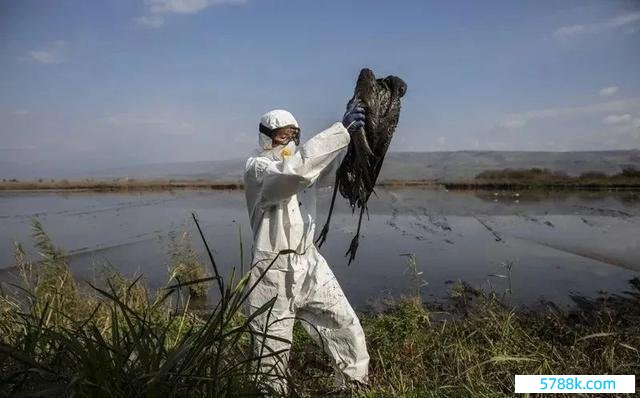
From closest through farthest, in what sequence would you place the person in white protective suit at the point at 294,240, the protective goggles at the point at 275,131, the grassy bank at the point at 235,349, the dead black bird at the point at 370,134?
the grassy bank at the point at 235,349 → the person in white protective suit at the point at 294,240 → the dead black bird at the point at 370,134 → the protective goggles at the point at 275,131

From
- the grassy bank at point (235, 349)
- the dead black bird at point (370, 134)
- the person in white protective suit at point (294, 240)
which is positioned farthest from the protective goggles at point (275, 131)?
the grassy bank at point (235, 349)

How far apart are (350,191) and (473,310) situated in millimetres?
4290

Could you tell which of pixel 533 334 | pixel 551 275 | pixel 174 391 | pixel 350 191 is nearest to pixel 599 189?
pixel 551 275

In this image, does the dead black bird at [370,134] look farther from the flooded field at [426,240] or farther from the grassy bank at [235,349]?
the grassy bank at [235,349]

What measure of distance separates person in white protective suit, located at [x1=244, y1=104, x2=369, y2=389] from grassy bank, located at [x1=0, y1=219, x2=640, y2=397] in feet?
0.78

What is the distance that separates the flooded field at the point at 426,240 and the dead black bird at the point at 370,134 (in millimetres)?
351

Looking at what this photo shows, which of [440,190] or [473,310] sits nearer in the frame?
[473,310]

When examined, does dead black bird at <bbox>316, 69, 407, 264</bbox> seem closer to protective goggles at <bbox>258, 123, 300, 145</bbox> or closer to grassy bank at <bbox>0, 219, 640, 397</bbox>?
protective goggles at <bbox>258, 123, 300, 145</bbox>

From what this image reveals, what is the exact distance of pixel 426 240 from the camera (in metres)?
13.5

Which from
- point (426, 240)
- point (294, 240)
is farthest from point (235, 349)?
point (426, 240)

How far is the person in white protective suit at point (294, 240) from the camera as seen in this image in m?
3.15

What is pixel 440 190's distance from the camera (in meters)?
32.9

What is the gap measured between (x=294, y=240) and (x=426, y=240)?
34.7 ft

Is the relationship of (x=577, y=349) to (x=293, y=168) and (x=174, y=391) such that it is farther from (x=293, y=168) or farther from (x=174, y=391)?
(x=174, y=391)
